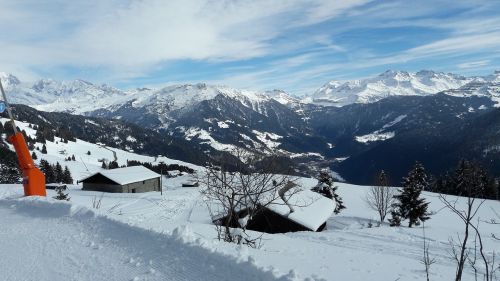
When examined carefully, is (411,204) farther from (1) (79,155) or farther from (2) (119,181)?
(1) (79,155)

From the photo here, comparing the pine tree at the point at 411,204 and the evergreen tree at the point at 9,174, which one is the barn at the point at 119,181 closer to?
the evergreen tree at the point at 9,174

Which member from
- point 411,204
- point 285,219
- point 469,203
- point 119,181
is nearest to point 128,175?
point 119,181

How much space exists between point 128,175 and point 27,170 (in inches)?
2134

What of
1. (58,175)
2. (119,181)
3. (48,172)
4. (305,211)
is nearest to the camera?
(305,211)

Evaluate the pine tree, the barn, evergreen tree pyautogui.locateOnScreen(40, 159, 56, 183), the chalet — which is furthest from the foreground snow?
evergreen tree pyautogui.locateOnScreen(40, 159, 56, 183)

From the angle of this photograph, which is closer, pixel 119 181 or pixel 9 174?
pixel 119 181

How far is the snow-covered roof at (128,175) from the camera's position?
62775mm

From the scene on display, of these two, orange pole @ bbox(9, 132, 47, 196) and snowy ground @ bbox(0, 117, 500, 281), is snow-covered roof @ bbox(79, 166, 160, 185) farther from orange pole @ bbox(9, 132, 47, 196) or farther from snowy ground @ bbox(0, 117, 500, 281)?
snowy ground @ bbox(0, 117, 500, 281)

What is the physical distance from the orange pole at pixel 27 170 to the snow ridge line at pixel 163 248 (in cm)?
256

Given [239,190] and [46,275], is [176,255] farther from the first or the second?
[239,190]

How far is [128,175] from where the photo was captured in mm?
66000

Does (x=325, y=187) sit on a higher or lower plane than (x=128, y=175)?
lower

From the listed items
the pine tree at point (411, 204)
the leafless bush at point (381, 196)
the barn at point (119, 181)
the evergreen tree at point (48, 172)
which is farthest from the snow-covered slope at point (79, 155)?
the pine tree at point (411, 204)

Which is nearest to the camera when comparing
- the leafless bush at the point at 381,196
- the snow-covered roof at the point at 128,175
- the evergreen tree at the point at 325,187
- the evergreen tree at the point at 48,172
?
the leafless bush at the point at 381,196
